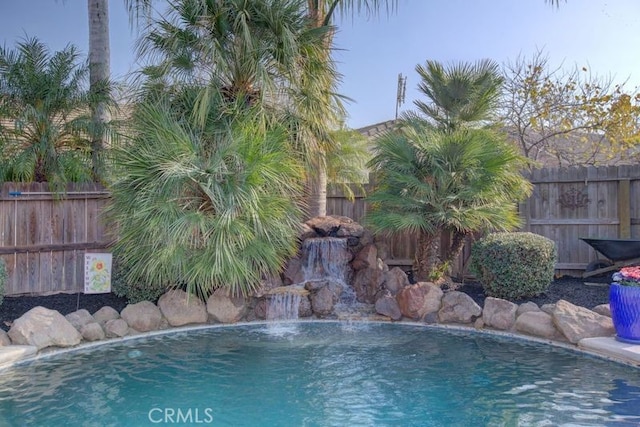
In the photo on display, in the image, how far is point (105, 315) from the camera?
647 cm

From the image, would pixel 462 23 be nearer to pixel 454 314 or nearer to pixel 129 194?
pixel 454 314

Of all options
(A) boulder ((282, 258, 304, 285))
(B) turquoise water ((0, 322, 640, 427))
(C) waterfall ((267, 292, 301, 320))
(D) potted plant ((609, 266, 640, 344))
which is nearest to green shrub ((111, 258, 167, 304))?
(B) turquoise water ((0, 322, 640, 427))

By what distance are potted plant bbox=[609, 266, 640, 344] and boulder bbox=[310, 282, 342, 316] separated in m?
3.59

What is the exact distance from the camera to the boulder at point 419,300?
22.6 feet

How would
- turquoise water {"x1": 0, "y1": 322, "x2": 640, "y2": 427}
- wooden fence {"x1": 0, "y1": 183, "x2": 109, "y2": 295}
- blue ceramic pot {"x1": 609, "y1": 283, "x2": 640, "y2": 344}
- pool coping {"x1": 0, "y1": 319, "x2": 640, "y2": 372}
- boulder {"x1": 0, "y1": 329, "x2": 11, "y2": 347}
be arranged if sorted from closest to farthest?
turquoise water {"x1": 0, "y1": 322, "x2": 640, "y2": 427}, pool coping {"x1": 0, "y1": 319, "x2": 640, "y2": 372}, blue ceramic pot {"x1": 609, "y1": 283, "x2": 640, "y2": 344}, boulder {"x1": 0, "y1": 329, "x2": 11, "y2": 347}, wooden fence {"x1": 0, "y1": 183, "x2": 109, "y2": 295}

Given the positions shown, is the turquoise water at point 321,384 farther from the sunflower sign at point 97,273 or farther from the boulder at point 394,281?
the boulder at point 394,281

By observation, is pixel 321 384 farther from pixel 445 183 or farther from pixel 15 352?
pixel 445 183

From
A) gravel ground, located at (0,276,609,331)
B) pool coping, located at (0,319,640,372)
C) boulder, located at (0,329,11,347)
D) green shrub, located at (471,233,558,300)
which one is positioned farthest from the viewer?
green shrub, located at (471,233,558,300)

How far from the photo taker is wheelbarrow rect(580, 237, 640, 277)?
292 inches

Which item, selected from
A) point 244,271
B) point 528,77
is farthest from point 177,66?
point 528,77

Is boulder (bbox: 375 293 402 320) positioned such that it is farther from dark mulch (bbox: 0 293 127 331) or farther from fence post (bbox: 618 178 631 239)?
fence post (bbox: 618 178 631 239)

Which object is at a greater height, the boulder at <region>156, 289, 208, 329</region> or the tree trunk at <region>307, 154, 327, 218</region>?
the tree trunk at <region>307, 154, 327, 218</region>

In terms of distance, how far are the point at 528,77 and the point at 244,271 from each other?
9240 millimetres

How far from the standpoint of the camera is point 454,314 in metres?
6.69
